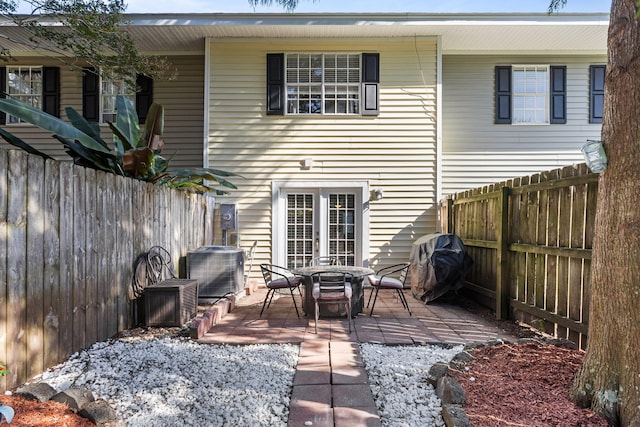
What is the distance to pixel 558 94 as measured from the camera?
8.66 m

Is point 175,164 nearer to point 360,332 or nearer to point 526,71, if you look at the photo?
point 360,332

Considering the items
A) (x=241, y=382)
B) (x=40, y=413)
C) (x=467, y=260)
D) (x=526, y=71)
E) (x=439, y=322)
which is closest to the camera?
(x=40, y=413)

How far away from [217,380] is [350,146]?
5.86 metres

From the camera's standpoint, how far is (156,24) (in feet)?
25.0

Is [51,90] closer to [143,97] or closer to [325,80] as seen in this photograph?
[143,97]

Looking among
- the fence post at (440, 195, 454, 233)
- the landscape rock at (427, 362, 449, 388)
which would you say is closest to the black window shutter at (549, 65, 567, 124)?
the fence post at (440, 195, 454, 233)

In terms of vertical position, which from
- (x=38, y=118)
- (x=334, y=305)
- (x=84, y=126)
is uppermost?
(x=84, y=126)

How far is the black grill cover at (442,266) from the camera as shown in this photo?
6.10 metres

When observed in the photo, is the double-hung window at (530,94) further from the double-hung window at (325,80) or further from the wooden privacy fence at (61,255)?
the wooden privacy fence at (61,255)

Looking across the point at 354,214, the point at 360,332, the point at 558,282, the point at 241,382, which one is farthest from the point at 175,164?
the point at 558,282

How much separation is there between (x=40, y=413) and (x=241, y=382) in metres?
1.28

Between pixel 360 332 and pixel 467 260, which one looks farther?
pixel 467 260

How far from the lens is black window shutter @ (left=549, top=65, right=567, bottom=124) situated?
866cm

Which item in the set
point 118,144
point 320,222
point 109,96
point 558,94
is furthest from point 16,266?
point 558,94
